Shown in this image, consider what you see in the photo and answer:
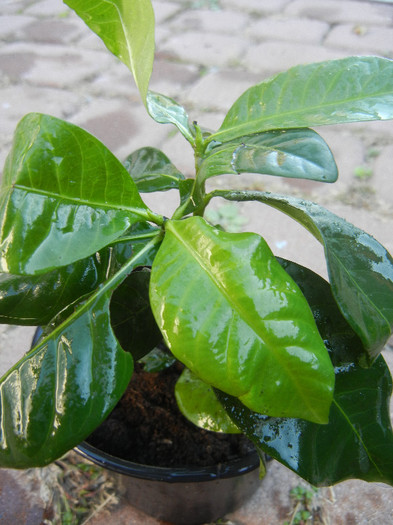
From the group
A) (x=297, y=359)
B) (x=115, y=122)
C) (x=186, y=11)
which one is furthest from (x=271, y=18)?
(x=297, y=359)

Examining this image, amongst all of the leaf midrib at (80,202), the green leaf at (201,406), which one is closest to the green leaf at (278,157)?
the leaf midrib at (80,202)

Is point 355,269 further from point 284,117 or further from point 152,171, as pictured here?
point 152,171

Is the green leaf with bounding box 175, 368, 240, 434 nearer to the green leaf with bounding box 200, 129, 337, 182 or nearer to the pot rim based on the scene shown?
the pot rim

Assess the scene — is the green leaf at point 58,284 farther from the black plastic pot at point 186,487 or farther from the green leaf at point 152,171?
the black plastic pot at point 186,487

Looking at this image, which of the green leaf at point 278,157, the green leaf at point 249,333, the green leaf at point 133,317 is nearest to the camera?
the green leaf at point 249,333

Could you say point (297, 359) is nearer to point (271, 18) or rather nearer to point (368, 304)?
point (368, 304)

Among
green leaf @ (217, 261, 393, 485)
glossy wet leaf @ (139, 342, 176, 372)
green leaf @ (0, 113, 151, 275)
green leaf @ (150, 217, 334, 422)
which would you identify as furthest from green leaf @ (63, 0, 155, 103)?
glossy wet leaf @ (139, 342, 176, 372)

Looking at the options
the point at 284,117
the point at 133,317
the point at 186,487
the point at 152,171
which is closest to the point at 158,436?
the point at 186,487

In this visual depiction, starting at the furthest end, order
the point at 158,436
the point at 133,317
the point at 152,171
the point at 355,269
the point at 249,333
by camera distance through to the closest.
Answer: the point at 158,436
the point at 152,171
the point at 133,317
the point at 355,269
the point at 249,333
